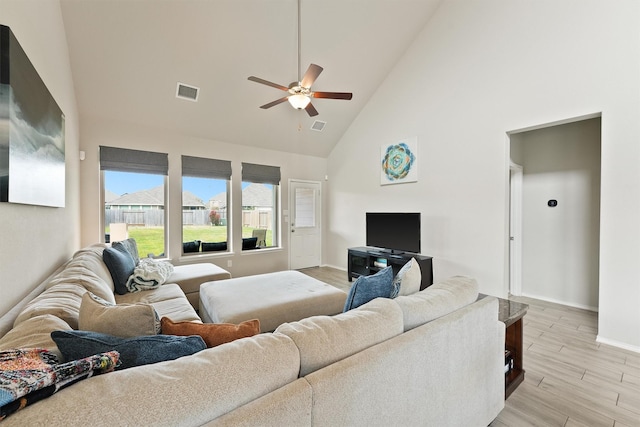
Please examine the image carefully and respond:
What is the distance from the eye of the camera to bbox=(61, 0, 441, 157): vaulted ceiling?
2.98m

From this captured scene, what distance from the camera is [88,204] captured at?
3.69 metres

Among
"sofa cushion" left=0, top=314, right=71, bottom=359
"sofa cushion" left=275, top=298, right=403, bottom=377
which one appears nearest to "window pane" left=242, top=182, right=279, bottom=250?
"sofa cushion" left=0, top=314, right=71, bottom=359

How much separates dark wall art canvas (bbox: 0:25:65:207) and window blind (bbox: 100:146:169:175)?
2.00 m

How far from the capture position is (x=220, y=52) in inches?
137

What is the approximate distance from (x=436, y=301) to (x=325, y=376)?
0.75 meters

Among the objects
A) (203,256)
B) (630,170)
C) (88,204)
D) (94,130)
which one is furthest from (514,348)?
(94,130)

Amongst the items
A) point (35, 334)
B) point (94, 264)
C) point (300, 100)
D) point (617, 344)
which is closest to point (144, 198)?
point (94, 264)

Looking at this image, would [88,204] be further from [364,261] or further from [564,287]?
[564,287]

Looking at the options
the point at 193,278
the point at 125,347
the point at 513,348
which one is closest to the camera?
the point at 125,347

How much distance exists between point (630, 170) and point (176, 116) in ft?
17.5

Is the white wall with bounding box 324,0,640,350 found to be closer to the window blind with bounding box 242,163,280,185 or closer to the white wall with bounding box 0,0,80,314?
the window blind with bounding box 242,163,280,185

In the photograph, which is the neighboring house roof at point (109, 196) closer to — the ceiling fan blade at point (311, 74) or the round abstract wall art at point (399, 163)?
the ceiling fan blade at point (311, 74)

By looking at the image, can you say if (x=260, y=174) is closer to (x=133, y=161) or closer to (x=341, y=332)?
(x=133, y=161)

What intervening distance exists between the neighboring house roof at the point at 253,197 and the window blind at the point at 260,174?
0.48 feet
